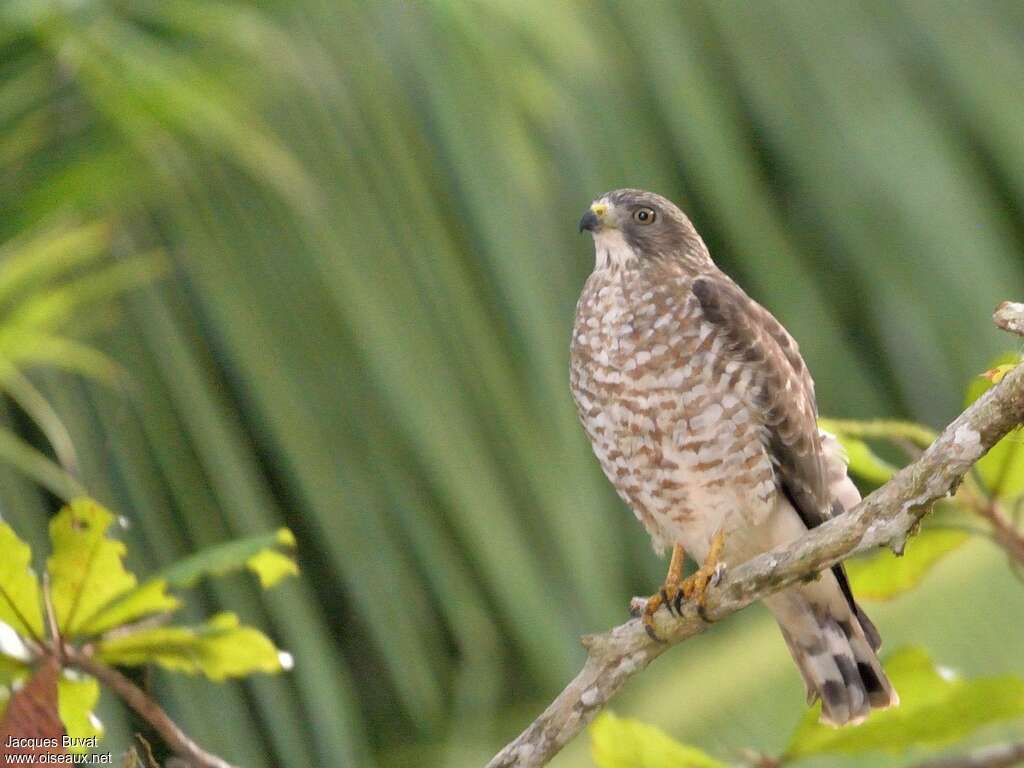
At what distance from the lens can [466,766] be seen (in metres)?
2.91

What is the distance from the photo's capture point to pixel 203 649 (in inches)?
74.0

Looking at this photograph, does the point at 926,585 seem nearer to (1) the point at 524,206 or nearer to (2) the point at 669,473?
(2) the point at 669,473

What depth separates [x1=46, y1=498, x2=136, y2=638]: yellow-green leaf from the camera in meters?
1.75

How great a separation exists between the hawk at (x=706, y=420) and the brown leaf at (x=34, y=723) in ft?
3.82

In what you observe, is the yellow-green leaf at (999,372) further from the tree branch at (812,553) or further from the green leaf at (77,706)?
the green leaf at (77,706)

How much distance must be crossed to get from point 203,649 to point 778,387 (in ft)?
3.89

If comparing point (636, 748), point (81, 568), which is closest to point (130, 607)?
point (81, 568)

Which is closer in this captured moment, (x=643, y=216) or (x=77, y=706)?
(x=77, y=706)

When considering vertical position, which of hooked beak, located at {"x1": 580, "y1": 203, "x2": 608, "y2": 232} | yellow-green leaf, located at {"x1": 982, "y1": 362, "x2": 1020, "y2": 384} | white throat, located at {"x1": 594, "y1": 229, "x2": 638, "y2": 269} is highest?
hooked beak, located at {"x1": 580, "y1": 203, "x2": 608, "y2": 232}

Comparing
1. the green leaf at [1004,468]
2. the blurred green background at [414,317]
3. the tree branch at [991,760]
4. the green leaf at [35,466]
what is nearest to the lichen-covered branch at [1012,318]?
the green leaf at [1004,468]

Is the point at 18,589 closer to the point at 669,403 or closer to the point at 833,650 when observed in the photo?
the point at 669,403

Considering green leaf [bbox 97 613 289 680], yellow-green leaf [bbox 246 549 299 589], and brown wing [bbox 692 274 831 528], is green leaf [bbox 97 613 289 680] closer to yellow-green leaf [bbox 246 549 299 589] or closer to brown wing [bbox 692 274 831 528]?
yellow-green leaf [bbox 246 549 299 589]

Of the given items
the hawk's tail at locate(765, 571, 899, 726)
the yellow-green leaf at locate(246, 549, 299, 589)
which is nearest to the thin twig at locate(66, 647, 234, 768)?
the yellow-green leaf at locate(246, 549, 299, 589)

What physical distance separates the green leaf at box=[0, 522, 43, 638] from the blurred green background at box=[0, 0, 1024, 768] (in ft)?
2.76
